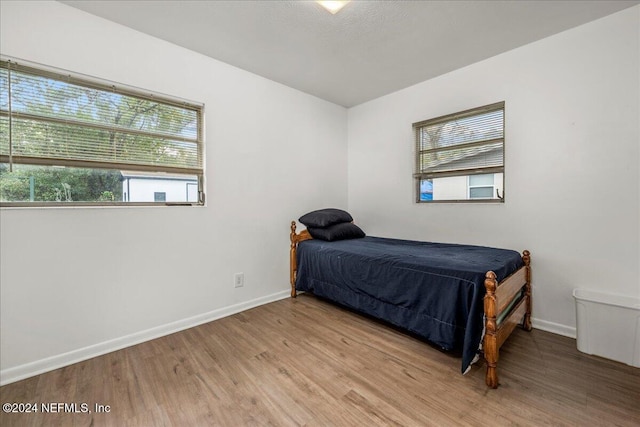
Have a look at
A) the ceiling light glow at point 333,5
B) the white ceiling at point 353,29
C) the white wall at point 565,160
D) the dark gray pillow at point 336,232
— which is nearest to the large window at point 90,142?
the white ceiling at point 353,29

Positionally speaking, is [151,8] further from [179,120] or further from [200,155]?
[200,155]

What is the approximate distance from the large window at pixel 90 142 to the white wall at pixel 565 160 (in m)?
2.65

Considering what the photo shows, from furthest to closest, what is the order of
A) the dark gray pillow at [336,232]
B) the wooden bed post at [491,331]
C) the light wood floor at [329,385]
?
the dark gray pillow at [336,232], the wooden bed post at [491,331], the light wood floor at [329,385]

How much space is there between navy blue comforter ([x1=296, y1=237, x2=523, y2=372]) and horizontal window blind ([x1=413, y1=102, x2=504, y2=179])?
32.1 inches

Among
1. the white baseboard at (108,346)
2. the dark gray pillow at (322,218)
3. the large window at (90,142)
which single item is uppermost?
the large window at (90,142)

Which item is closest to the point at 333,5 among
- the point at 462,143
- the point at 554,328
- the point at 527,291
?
the point at 462,143

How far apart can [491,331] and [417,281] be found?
20.9 inches

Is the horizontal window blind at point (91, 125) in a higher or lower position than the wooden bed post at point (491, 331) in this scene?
higher

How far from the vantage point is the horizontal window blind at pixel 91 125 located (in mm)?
1755

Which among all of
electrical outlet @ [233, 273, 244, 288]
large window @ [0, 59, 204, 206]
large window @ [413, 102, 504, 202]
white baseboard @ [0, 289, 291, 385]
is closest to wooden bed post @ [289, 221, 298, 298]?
white baseboard @ [0, 289, 291, 385]

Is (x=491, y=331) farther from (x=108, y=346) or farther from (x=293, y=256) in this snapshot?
(x=108, y=346)

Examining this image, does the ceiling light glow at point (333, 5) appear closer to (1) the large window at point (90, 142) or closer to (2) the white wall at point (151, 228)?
(2) the white wall at point (151, 228)

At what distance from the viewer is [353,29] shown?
2.15 metres

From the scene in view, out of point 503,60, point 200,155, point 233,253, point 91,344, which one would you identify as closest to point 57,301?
point 91,344
